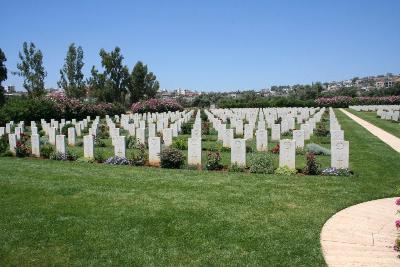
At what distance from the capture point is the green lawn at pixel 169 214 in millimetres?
6664

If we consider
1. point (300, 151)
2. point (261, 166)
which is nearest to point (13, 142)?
point (261, 166)

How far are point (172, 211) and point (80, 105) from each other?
115ft

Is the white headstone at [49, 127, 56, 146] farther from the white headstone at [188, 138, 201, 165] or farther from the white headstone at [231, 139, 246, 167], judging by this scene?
Result: the white headstone at [231, 139, 246, 167]

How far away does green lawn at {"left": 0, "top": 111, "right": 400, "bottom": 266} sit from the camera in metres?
6.66

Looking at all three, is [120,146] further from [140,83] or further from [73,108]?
[140,83]

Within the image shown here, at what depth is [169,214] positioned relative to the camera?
861 centimetres

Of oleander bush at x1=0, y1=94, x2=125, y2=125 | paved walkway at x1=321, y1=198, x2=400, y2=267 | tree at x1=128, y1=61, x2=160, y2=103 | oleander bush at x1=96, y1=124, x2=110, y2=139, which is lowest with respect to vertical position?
paved walkway at x1=321, y1=198, x2=400, y2=267

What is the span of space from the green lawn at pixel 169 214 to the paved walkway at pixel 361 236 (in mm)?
226

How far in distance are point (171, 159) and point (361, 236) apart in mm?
7777

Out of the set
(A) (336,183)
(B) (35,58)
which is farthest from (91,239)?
(B) (35,58)

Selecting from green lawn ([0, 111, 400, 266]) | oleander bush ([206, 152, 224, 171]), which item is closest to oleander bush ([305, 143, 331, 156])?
green lawn ([0, 111, 400, 266])

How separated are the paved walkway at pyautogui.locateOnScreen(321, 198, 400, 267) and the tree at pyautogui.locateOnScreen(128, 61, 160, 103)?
5390 centimetres

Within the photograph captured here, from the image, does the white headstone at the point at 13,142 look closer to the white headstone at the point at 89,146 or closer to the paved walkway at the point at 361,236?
the white headstone at the point at 89,146

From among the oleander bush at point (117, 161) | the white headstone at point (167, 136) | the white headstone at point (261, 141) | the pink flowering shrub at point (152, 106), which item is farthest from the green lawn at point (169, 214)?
the pink flowering shrub at point (152, 106)
